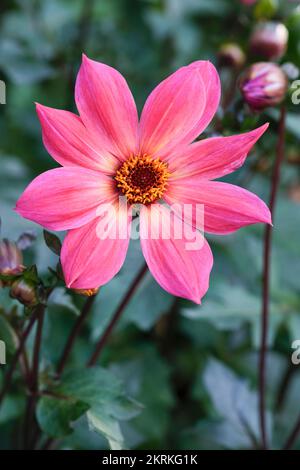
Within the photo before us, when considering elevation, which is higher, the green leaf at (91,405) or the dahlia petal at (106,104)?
the dahlia petal at (106,104)

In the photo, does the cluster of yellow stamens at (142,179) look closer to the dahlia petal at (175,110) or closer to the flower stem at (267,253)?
the dahlia petal at (175,110)

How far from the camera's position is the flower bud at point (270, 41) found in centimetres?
112

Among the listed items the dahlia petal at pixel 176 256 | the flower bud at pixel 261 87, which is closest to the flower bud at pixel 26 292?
the dahlia petal at pixel 176 256

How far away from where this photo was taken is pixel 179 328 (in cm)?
158

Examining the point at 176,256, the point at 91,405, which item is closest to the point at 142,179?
the point at 176,256

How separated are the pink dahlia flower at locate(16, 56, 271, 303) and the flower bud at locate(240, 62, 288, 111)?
0.45 ft

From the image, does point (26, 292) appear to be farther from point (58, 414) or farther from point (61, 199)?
point (58, 414)

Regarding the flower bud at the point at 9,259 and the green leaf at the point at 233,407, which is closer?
the flower bud at the point at 9,259

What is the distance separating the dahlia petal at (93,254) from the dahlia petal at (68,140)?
7 centimetres

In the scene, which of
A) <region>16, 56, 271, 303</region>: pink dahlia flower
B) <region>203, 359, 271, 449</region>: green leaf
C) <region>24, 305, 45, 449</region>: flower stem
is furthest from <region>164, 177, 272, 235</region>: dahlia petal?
<region>203, 359, 271, 449</region>: green leaf

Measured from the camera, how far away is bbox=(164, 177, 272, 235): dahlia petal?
73 cm

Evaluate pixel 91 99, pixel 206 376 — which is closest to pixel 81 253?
pixel 91 99

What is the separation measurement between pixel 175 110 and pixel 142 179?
9 centimetres

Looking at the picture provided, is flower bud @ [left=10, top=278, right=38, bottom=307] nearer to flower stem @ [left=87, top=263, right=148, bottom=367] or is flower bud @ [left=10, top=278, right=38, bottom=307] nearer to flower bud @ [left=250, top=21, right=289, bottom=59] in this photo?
flower stem @ [left=87, top=263, right=148, bottom=367]
